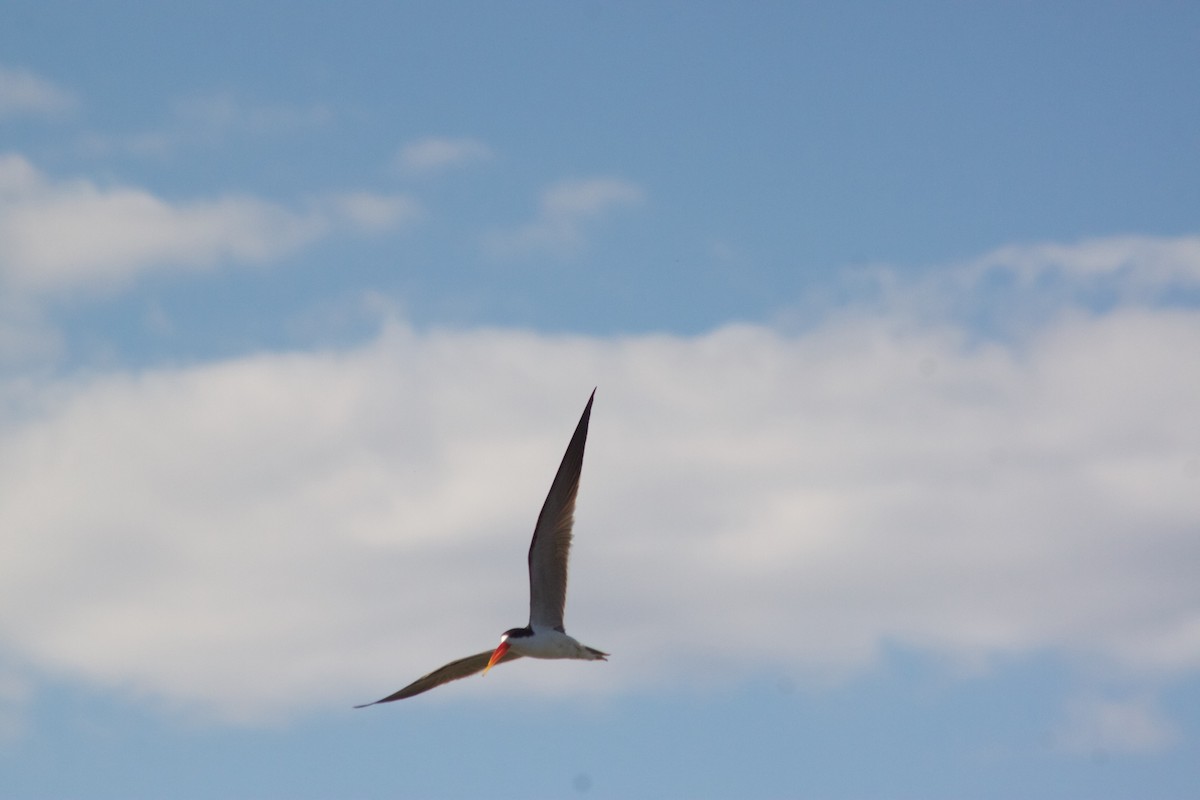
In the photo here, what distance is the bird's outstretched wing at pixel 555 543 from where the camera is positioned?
3712 cm

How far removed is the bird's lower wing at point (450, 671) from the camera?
3931 centimetres

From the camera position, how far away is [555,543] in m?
38.5

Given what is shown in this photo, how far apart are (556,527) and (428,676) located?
445cm

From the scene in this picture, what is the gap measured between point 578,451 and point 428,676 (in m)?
6.33

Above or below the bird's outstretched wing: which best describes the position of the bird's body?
below

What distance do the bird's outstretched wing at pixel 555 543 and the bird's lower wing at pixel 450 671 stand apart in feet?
3.95

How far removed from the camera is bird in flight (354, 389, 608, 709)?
38219mm

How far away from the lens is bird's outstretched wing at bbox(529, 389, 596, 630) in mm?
37125

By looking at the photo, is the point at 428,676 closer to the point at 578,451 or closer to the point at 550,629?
the point at 550,629

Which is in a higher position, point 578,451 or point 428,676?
point 578,451

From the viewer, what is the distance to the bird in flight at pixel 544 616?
38.2 metres

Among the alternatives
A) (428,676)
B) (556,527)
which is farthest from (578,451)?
(428,676)

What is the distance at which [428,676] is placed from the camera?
129ft

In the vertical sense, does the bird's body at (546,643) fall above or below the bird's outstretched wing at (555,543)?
below
